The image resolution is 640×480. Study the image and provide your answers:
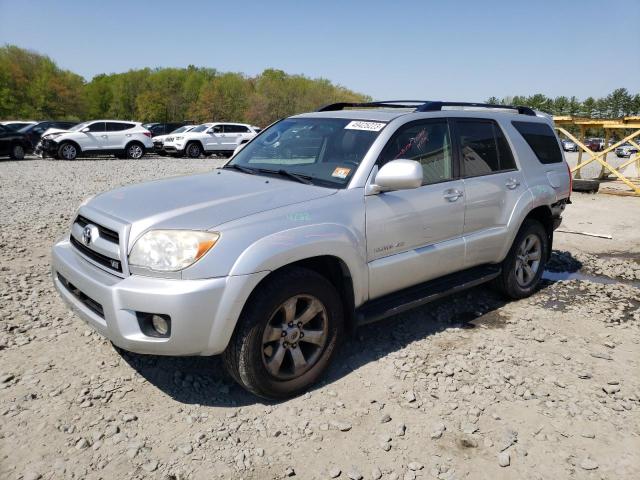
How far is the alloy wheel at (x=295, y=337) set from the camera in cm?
313

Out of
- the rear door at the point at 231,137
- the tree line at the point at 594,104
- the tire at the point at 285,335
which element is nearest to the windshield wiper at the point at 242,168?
the tire at the point at 285,335

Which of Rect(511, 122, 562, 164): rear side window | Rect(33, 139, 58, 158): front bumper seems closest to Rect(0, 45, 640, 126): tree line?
Rect(33, 139, 58, 158): front bumper

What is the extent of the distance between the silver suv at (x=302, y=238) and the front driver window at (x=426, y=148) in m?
0.01

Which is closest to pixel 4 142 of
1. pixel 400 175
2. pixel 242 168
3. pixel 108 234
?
pixel 242 168

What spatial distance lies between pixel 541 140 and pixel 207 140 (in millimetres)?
19798

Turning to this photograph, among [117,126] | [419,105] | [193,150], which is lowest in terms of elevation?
[193,150]

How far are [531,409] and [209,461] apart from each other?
1993 mm

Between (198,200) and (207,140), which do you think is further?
(207,140)

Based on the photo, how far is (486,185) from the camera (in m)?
4.41

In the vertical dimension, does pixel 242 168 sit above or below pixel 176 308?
above

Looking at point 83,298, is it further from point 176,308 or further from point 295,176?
point 295,176

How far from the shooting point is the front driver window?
3.78m

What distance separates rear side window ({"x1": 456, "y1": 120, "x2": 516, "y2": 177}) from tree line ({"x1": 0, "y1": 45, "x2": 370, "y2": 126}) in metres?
56.2

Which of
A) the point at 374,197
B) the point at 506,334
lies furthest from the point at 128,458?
the point at 506,334
